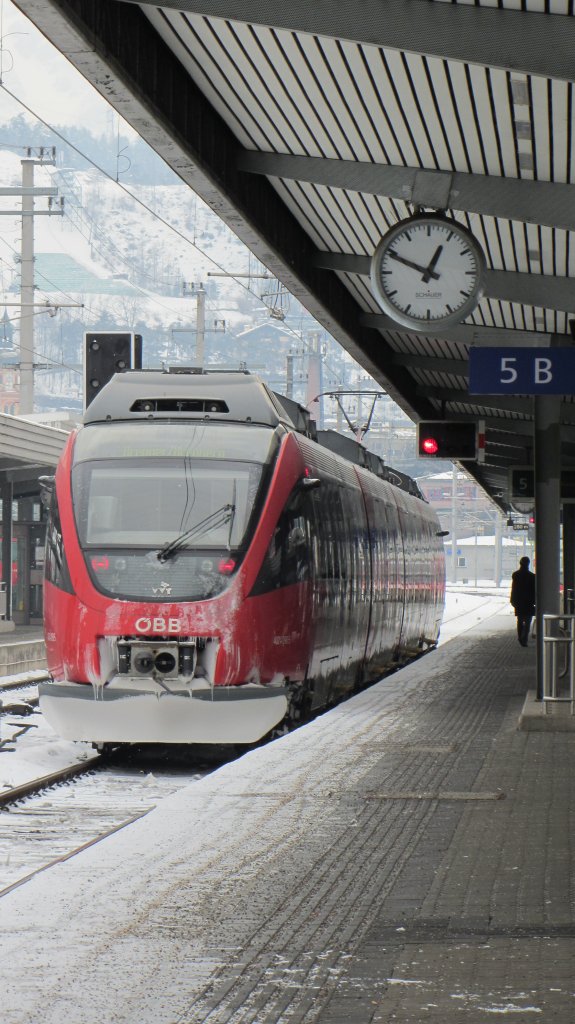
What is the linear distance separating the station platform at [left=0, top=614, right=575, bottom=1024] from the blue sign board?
3.80 metres

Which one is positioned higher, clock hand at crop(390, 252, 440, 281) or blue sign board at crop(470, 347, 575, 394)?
clock hand at crop(390, 252, 440, 281)

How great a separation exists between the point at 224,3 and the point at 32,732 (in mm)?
10714

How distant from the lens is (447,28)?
720cm

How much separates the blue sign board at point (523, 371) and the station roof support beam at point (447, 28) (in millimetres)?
5564

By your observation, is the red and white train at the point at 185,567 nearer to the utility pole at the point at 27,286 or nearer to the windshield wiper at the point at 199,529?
the windshield wiper at the point at 199,529

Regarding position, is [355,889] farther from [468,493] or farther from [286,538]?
[468,493]

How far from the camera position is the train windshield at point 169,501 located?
12.1 meters

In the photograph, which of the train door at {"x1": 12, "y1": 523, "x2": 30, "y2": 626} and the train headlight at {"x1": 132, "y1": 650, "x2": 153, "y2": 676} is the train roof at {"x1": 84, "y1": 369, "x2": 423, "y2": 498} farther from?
the train door at {"x1": 12, "y1": 523, "x2": 30, "y2": 626}

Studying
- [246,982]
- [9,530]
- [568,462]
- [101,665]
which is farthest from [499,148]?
[9,530]

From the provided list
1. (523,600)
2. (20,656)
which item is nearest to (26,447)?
(20,656)

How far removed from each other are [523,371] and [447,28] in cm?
573

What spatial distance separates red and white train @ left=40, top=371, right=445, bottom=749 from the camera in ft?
38.8

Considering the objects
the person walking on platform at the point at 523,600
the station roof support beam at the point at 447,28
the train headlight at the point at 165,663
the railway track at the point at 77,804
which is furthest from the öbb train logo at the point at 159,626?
the person walking on platform at the point at 523,600

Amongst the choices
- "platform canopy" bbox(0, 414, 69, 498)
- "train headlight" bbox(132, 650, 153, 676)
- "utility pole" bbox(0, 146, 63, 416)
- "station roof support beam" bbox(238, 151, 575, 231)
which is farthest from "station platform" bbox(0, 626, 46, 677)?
"station roof support beam" bbox(238, 151, 575, 231)
